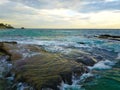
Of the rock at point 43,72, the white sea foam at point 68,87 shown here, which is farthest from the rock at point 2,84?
the white sea foam at point 68,87

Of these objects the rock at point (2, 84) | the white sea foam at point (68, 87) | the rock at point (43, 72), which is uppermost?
the rock at point (43, 72)

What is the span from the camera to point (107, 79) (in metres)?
10.5

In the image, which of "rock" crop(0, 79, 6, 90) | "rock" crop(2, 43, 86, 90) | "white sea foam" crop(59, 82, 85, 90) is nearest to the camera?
"rock" crop(2, 43, 86, 90)

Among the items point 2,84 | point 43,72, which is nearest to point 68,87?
point 43,72

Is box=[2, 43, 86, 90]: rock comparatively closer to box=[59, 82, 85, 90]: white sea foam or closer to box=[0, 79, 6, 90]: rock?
box=[59, 82, 85, 90]: white sea foam

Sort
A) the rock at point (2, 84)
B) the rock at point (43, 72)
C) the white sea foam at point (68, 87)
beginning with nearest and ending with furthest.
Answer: the rock at point (43, 72) → the white sea foam at point (68, 87) → the rock at point (2, 84)

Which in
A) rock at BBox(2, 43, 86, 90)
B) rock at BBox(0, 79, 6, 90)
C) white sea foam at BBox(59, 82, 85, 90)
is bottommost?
rock at BBox(0, 79, 6, 90)

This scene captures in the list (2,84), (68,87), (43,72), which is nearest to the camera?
(68,87)

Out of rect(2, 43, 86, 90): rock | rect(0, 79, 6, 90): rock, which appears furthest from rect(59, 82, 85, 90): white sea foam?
rect(0, 79, 6, 90): rock

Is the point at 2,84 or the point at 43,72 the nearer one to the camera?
the point at 2,84

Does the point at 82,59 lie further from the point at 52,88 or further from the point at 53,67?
the point at 52,88

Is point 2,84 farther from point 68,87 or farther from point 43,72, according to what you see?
point 68,87

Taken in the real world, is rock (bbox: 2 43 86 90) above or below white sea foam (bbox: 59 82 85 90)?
above

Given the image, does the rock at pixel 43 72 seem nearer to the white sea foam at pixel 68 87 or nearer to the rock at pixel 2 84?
the white sea foam at pixel 68 87
